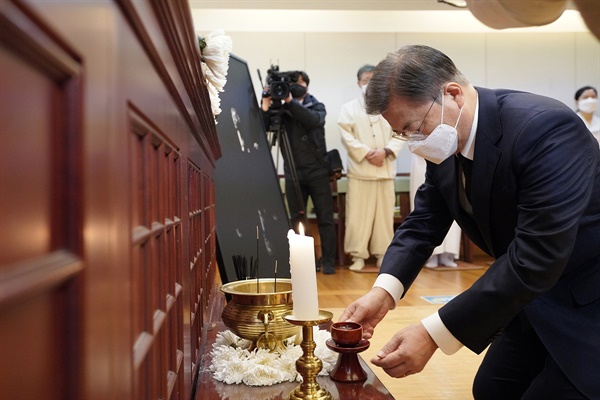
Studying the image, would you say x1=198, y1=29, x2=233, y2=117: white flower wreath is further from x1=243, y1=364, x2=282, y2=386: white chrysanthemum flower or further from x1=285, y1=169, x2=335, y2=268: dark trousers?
x1=285, y1=169, x2=335, y2=268: dark trousers

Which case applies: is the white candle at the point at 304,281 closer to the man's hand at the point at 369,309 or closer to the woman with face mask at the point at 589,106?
the man's hand at the point at 369,309

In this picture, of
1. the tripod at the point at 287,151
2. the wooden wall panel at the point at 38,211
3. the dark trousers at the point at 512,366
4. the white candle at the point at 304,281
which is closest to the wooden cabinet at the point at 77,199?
the wooden wall panel at the point at 38,211

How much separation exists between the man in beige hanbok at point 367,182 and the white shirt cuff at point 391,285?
3.35m

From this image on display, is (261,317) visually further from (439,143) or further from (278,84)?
(278,84)

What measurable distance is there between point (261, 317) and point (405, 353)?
0.30 metres

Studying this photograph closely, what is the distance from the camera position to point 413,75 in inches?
55.0

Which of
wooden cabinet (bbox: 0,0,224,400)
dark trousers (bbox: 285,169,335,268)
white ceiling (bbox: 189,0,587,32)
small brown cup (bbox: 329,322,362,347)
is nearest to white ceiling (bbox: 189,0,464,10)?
white ceiling (bbox: 189,0,587,32)

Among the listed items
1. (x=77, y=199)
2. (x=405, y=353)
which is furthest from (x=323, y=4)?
(x=77, y=199)

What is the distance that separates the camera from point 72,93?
32 centimetres

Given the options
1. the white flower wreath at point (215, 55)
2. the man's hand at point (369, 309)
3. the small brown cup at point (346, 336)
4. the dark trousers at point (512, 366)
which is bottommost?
the dark trousers at point (512, 366)

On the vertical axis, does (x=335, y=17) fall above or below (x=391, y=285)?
above

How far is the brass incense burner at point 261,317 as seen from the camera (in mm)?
1131

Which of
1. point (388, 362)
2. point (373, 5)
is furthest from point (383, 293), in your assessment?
point (373, 5)

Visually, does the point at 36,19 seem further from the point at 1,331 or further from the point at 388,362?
the point at 388,362
